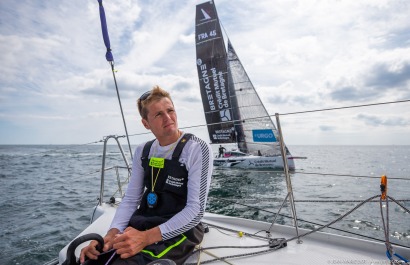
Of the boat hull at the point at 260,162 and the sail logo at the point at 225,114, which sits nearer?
the boat hull at the point at 260,162

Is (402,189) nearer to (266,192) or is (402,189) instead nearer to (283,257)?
(266,192)

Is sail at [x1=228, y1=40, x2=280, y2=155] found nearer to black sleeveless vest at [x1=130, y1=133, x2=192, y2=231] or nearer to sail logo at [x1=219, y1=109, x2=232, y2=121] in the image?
sail logo at [x1=219, y1=109, x2=232, y2=121]

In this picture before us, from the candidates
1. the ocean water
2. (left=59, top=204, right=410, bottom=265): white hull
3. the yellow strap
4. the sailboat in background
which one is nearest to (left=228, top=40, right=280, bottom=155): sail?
the sailboat in background

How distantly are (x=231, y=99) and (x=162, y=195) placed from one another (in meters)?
16.7

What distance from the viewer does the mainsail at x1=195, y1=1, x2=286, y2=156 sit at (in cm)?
1748

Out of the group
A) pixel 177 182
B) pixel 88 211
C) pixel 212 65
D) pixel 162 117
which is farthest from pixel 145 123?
pixel 212 65

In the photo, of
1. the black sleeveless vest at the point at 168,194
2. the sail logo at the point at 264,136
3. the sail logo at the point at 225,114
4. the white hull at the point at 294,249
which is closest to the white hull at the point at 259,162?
the sail logo at the point at 264,136

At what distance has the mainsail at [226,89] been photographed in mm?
17484

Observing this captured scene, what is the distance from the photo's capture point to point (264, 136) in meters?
17.0

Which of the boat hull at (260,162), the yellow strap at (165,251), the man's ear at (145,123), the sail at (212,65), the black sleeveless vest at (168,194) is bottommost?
the boat hull at (260,162)

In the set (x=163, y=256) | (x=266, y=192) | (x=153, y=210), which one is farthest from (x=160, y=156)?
(x=266, y=192)

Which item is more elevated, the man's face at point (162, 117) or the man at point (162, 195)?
the man's face at point (162, 117)

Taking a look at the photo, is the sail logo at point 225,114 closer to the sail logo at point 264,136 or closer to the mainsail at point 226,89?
the mainsail at point 226,89

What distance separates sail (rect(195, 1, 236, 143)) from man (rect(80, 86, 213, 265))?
16.3 m
